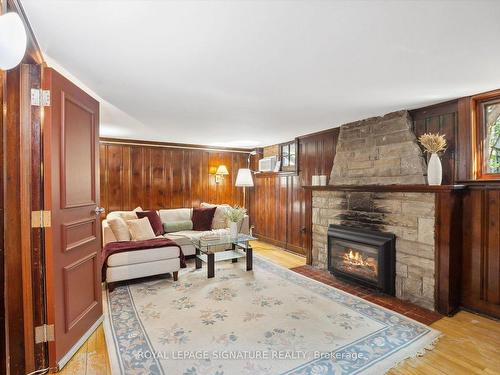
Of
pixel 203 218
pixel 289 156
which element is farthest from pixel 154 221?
pixel 289 156

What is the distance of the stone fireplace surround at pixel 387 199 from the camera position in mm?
2951

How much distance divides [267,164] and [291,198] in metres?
1.11

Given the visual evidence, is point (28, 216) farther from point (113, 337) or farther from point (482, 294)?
point (482, 294)

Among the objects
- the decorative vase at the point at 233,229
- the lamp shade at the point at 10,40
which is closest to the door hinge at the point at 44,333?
the lamp shade at the point at 10,40

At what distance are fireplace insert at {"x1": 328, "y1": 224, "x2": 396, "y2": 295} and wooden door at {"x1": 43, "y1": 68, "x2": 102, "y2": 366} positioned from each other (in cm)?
304

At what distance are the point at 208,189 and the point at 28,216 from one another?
456cm

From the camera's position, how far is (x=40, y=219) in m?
1.87

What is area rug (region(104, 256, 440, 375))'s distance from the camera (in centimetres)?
196

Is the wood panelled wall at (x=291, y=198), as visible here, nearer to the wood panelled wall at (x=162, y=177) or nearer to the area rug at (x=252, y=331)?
the wood panelled wall at (x=162, y=177)

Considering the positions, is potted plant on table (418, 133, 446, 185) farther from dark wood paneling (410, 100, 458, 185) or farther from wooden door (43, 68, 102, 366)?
wooden door (43, 68, 102, 366)

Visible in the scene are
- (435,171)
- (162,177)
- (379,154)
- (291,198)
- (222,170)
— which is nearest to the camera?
(435,171)

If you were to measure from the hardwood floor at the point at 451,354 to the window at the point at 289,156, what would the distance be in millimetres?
3462

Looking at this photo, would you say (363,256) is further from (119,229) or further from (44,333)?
(119,229)

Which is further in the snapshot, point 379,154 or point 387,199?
point 379,154
